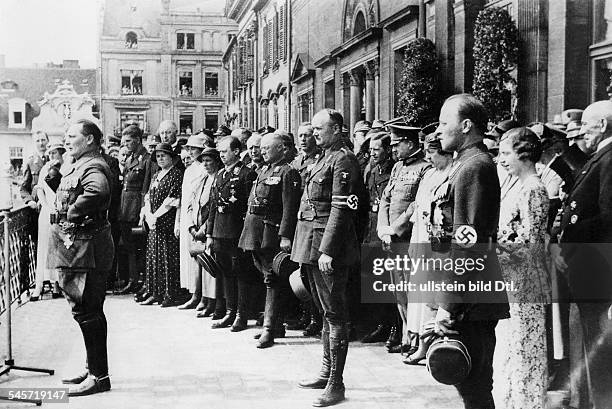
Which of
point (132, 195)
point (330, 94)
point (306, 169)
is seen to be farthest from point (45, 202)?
point (330, 94)

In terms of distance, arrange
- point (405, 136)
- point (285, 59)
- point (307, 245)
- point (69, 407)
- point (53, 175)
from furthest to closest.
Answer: point (285, 59)
point (53, 175)
point (405, 136)
point (307, 245)
point (69, 407)

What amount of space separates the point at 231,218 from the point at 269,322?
3.99ft

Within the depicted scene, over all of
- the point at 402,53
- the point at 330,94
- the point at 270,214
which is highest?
the point at 402,53

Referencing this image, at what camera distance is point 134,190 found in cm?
942

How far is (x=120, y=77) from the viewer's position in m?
→ 27.6

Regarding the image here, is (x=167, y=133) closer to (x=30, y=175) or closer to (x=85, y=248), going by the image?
(x=30, y=175)

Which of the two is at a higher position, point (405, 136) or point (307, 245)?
point (405, 136)

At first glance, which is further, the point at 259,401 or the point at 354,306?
the point at 354,306

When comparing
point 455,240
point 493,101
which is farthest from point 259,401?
point 493,101

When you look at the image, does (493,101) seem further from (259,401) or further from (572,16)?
(259,401)

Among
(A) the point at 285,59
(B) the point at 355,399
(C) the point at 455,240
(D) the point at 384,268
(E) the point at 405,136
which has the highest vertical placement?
(A) the point at 285,59

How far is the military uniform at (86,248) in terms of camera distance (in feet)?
16.9

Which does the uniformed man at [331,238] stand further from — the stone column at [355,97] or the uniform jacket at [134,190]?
the stone column at [355,97]

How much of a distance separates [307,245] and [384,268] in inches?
67.9
